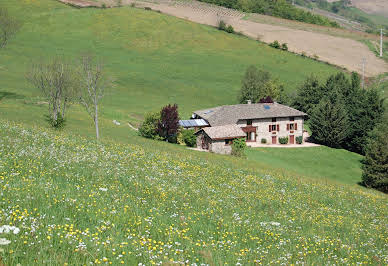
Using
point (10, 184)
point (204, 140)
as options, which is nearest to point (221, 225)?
point (10, 184)

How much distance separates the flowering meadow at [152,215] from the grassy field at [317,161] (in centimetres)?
3271

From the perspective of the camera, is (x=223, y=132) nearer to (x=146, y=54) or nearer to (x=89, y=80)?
(x=89, y=80)

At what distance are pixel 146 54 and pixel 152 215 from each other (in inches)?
4318

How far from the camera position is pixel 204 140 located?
6538cm

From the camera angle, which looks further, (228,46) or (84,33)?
(228,46)

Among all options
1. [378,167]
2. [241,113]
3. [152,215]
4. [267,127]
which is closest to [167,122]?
[241,113]

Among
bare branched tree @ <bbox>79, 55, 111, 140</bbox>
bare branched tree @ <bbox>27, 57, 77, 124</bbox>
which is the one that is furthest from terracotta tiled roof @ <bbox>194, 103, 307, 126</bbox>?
bare branched tree @ <bbox>27, 57, 77, 124</bbox>

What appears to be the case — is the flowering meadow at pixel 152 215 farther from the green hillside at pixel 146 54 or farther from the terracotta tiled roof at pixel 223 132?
the green hillside at pixel 146 54

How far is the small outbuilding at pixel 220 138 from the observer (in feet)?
205

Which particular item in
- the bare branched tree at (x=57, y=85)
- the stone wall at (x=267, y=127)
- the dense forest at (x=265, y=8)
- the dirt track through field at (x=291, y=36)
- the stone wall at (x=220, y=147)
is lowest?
the stone wall at (x=220, y=147)

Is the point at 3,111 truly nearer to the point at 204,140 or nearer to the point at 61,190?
the point at 204,140

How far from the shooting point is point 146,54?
11900 cm

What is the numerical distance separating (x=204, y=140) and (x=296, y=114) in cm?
2261

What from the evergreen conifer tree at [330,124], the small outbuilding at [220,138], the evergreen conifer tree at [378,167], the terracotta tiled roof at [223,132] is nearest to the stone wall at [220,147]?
the small outbuilding at [220,138]
